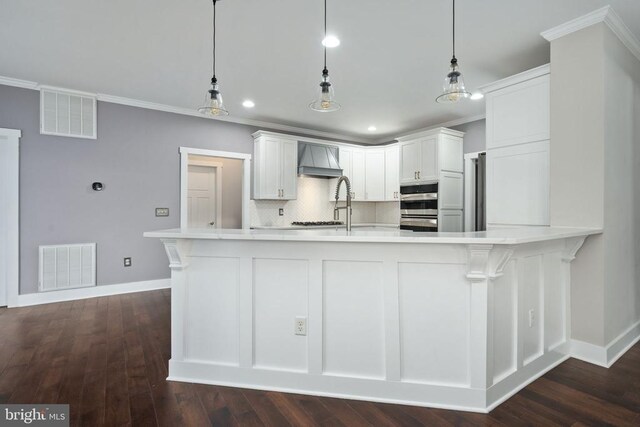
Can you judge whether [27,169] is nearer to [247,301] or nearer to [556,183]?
[247,301]

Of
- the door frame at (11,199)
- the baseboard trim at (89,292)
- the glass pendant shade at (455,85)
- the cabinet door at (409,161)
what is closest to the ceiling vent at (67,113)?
the door frame at (11,199)

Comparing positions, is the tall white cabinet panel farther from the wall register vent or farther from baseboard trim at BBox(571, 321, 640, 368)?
the wall register vent

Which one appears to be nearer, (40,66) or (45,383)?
(45,383)

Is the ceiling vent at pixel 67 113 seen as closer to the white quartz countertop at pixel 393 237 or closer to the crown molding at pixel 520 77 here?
the white quartz countertop at pixel 393 237

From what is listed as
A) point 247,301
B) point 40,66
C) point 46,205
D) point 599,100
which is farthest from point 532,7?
point 46,205

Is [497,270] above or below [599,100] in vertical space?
below

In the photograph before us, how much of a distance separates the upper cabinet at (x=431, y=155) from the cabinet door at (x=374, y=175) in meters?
0.79

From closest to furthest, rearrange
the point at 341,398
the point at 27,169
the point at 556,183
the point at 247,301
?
the point at 341,398 → the point at 247,301 → the point at 556,183 → the point at 27,169

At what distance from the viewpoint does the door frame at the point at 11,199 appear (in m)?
3.87

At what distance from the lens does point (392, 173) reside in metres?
6.41

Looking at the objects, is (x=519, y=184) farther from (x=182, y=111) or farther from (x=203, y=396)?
(x=182, y=111)

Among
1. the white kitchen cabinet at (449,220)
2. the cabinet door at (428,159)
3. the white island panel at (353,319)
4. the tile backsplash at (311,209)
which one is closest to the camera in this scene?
the white island panel at (353,319)

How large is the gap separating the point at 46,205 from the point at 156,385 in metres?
3.17

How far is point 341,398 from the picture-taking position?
2.01 m
